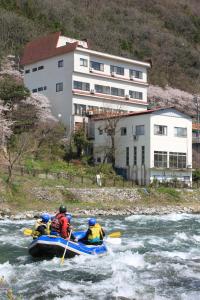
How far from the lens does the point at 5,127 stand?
115 ft

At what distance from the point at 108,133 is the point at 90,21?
41427mm

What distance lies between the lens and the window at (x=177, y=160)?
125 feet

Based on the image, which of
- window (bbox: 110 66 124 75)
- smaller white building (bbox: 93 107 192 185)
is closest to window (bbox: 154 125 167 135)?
smaller white building (bbox: 93 107 192 185)

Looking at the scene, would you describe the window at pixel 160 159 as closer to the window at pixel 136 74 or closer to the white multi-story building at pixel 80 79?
the white multi-story building at pixel 80 79

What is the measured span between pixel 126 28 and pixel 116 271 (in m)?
71.4

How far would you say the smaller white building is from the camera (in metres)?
37.2

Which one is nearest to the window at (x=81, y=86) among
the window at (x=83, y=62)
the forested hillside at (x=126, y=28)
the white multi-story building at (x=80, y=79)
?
the white multi-story building at (x=80, y=79)

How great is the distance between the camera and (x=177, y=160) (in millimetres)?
38594

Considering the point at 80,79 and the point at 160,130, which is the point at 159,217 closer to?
the point at 160,130

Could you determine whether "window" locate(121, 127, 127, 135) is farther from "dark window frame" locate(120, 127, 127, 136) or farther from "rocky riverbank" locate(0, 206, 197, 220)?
"rocky riverbank" locate(0, 206, 197, 220)

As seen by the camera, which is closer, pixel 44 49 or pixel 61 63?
pixel 61 63

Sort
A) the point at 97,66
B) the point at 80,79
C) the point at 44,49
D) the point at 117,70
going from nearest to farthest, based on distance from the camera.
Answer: the point at 80,79
the point at 97,66
the point at 117,70
the point at 44,49

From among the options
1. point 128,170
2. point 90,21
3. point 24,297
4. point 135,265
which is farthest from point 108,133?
point 90,21

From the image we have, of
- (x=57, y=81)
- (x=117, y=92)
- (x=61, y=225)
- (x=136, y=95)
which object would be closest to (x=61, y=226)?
(x=61, y=225)
